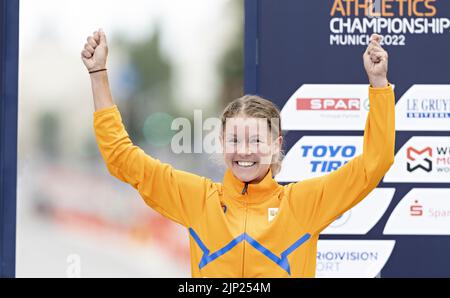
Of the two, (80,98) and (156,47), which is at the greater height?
(156,47)

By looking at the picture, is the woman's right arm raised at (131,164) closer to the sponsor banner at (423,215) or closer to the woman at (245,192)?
the woman at (245,192)

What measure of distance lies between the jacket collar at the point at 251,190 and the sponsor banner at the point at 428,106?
7.61 feet

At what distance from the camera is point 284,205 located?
2756 mm

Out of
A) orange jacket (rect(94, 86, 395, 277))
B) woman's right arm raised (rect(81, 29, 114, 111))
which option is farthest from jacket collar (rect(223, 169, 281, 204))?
woman's right arm raised (rect(81, 29, 114, 111))

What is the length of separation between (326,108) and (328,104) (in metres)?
0.03

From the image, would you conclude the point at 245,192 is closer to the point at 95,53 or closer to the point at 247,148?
the point at 247,148

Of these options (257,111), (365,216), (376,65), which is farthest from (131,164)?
(365,216)

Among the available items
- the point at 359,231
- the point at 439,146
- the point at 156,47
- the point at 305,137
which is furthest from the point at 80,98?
the point at 439,146

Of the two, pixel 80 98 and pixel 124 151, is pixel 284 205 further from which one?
pixel 80 98

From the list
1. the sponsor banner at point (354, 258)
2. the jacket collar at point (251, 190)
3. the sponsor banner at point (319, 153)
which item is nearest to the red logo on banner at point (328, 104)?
the sponsor banner at point (319, 153)

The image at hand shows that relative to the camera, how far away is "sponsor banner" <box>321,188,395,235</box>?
16.0 ft

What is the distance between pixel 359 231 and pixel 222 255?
7.68 ft
